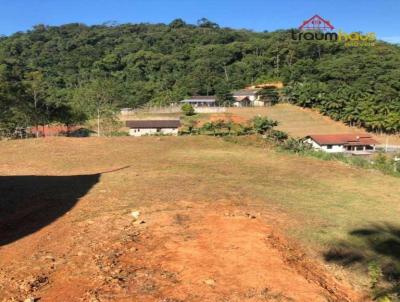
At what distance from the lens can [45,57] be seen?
9169 centimetres

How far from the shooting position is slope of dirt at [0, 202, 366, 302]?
19.6 ft

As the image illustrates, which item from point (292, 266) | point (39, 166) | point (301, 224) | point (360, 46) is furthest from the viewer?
point (360, 46)

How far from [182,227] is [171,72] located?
74.3m

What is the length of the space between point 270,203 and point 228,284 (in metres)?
5.80

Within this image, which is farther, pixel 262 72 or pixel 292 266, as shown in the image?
pixel 262 72

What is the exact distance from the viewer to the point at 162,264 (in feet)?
22.9

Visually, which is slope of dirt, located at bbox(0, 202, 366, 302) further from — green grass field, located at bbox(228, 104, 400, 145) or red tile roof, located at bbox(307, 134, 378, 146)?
green grass field, located at bbox(228, 104, 400, 145)

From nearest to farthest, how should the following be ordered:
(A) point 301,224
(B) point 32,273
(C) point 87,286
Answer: (C) point 87,286, (B) point 32,273, (A) point 301,224

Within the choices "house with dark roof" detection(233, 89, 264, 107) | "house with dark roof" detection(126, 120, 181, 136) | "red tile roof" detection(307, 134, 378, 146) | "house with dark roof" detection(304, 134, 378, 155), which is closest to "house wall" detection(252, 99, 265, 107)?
"house with dark roof" detection(233, 89, 264, 107)

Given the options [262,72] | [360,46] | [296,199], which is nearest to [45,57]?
[262,72]

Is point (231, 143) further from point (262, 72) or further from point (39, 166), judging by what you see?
point (262, 72)

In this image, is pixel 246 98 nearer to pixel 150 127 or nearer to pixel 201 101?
pixel 201 101

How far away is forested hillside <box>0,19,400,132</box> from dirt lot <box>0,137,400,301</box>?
19143mm

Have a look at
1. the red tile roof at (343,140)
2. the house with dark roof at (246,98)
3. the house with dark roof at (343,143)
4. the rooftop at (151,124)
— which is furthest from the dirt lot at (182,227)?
the house with dark roof at (246,98)
